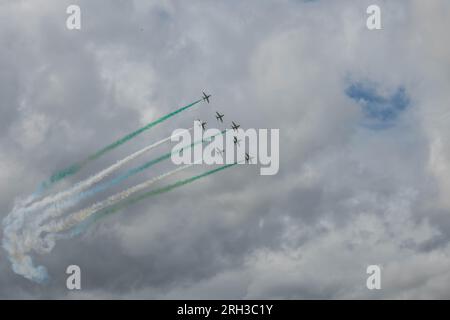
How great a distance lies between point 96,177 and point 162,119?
92.2ft
